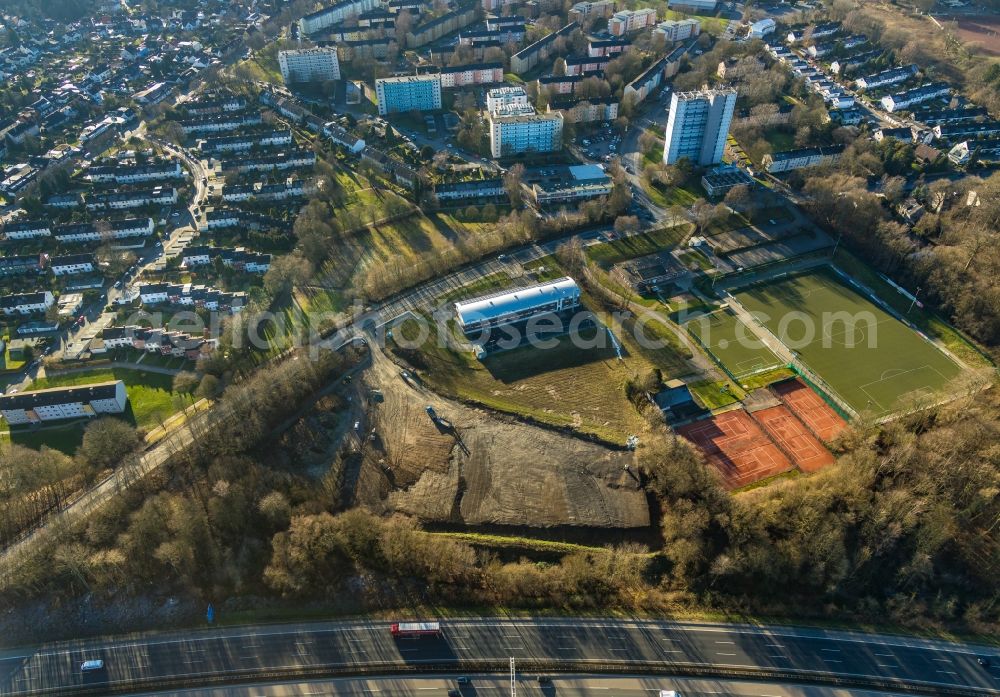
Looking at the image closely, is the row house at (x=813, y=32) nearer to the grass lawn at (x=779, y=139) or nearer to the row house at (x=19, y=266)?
the grass lawn at (x=779, y=139)

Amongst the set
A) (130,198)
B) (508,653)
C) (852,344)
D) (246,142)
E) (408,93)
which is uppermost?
(408,93)

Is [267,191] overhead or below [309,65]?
below

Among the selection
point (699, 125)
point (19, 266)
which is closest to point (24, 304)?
point (19, 266)

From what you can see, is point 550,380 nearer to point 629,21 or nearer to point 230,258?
point 230,258

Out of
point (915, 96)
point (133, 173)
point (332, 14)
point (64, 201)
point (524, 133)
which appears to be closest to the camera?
point (64, 201)

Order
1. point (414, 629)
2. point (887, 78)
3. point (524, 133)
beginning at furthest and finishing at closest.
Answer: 1. point (887, 78)
2. point (524, 133)
3. point (414, 629)

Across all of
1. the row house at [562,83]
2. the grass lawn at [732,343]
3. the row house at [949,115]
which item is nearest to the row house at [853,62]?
the row house at [949,115]

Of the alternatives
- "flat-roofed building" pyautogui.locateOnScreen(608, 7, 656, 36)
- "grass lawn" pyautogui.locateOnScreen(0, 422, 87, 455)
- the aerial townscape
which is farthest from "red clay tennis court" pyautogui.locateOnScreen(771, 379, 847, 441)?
"flat-roofed building" pyautogui.locateOnScreen(608, 7, 656, 36)

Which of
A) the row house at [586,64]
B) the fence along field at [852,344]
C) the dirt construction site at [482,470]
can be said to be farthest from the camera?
the row house at [586,64]
